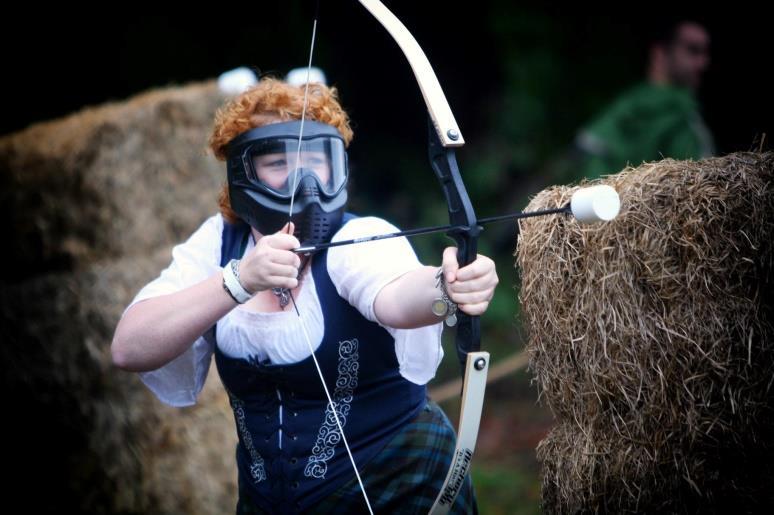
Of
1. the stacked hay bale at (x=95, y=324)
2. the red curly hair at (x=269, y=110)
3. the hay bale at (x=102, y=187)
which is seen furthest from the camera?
the hay bale at (x=102, y=187)

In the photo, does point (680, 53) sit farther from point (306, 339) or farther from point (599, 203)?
point (306, 339)

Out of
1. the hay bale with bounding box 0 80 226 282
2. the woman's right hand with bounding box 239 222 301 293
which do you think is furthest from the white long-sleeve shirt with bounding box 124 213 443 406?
the hay bale with bounding box 0 80 226 282

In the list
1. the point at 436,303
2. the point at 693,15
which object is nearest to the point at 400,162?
the point at 693,15

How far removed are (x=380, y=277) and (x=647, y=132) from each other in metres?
2.82

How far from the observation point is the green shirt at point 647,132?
4.06m

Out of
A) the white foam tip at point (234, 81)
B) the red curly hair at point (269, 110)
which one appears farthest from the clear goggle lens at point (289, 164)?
the white foam tip at point (234, 81)

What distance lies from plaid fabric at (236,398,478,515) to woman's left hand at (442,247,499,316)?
23.2 inches

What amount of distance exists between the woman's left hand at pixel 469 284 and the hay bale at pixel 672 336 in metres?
0.46

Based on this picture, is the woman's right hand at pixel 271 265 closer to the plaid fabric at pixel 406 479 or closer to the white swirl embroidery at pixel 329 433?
the white swirl embroidery at pixel 329 433

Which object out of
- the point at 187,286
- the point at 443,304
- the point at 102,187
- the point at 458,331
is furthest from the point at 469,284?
the point at 102,187

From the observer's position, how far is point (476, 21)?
6164 mm

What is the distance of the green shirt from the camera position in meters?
4.06

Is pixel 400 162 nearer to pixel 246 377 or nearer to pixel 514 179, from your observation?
pixel 514 179

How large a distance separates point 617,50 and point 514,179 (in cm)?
125
